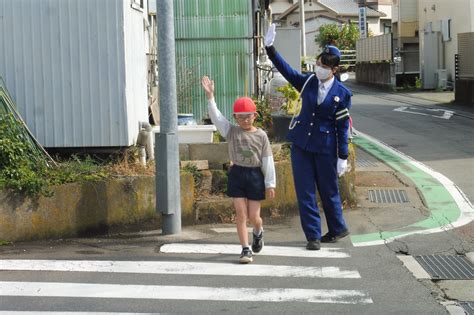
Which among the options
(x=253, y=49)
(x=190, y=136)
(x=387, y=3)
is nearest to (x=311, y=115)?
(x=190, y=136)

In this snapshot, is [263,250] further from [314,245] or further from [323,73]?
[323,73]

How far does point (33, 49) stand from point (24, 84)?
423 millimetres

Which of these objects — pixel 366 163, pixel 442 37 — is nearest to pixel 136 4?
pixel 366 163

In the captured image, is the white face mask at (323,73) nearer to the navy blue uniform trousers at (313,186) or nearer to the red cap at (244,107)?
the navy blue uniform trousers at (313,186)

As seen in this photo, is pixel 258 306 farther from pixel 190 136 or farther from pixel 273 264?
pixel 190 136

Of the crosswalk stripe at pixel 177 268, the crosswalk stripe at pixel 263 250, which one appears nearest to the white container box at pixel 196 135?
the crosswalk stripe at pixel 263 250

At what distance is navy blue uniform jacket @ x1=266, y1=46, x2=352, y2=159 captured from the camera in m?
7.50

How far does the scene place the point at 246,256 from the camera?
6980mm

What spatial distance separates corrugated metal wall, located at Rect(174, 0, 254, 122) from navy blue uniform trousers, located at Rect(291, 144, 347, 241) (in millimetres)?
4658

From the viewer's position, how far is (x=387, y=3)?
241ft

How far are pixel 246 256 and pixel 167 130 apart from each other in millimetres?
1757

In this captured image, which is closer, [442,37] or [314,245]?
[314,245]

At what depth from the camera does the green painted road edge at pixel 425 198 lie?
26.8 ft

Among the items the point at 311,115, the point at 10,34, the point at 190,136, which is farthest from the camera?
the point at 190,136
